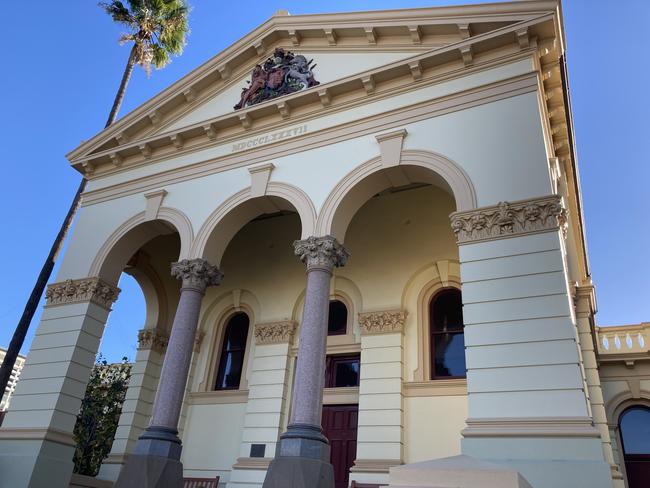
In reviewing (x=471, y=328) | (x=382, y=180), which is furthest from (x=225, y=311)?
(x=471, y=328)

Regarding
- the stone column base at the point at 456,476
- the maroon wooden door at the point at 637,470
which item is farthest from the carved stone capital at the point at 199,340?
the stone column base at the point at 456,476

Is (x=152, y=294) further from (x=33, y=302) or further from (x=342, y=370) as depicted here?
(x=342, y=370)

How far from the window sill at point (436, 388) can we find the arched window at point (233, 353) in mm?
5514

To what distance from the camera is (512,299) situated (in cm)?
893

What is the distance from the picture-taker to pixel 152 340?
1719 cm

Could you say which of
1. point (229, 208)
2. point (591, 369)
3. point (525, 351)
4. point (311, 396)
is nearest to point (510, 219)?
point (525, 351)

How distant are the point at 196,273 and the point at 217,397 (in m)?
4.82

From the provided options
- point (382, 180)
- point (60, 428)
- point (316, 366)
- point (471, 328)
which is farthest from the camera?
point (60, 428)

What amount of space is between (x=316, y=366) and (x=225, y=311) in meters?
7.83

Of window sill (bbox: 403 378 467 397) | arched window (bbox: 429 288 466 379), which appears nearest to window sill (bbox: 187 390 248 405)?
window sill (bbox: 403 378 467 397)

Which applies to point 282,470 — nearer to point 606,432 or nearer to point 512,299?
point 512,299

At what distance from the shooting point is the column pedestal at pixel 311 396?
8844mm

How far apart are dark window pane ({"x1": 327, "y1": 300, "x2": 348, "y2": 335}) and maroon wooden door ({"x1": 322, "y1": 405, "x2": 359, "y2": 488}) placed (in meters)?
2.09

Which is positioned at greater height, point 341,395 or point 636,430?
point 636,430
